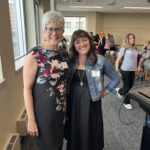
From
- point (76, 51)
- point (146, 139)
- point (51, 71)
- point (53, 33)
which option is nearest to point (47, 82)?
point (51, 71)

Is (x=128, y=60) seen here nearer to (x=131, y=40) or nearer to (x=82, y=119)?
(x=131, y=40)

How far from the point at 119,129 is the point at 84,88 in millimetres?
1408

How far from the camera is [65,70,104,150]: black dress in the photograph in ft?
5.20

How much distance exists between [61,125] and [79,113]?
0.84ft

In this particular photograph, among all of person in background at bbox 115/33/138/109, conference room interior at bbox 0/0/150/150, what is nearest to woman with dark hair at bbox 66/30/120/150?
conference room interior at bbox 0/0/150/150

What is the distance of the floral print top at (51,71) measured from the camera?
49.2 inches

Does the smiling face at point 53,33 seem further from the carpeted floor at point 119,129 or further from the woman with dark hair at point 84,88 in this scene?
the carpeted floor at point 119,129

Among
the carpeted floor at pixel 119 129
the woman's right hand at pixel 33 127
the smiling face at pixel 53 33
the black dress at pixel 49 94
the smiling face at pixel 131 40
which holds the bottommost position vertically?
the carpeted floor at pixel 119 129

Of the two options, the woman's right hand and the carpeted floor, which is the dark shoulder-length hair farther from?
the carpeted floor

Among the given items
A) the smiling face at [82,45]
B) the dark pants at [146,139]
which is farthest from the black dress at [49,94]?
the dark pants at [146,139]

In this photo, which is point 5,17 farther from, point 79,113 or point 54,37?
point 79,113

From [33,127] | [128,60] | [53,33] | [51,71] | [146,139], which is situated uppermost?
[53,33]

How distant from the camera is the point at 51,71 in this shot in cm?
126

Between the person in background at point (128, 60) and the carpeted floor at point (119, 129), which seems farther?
the person in background at point (128, 60)
